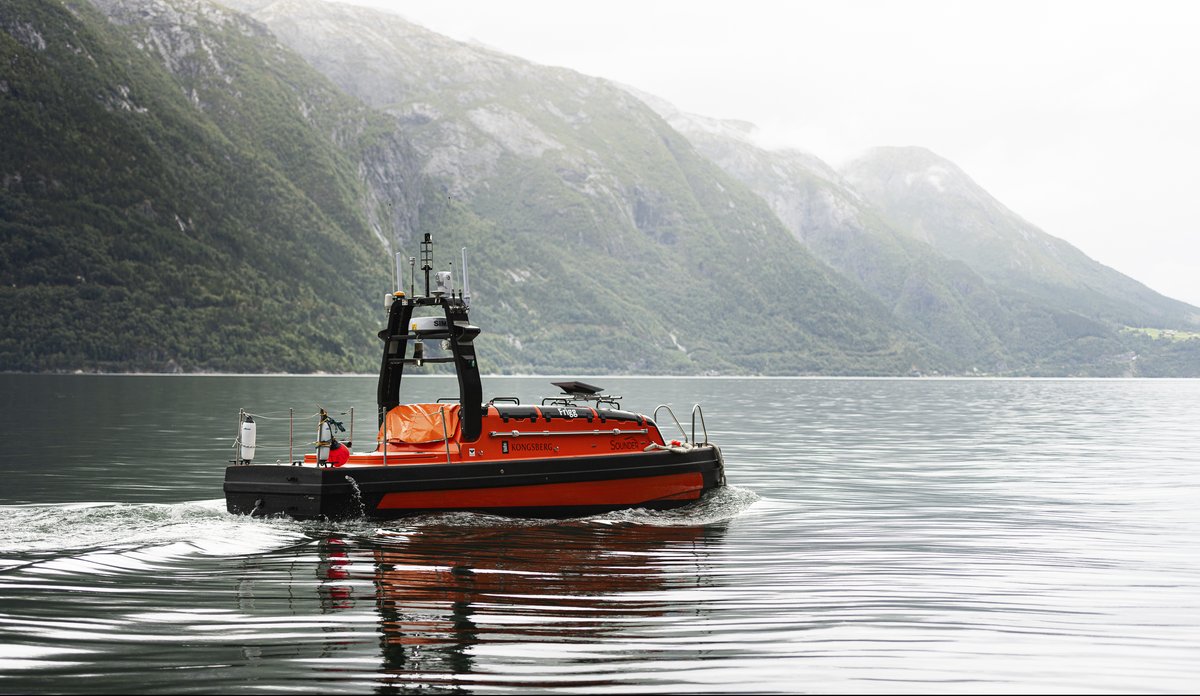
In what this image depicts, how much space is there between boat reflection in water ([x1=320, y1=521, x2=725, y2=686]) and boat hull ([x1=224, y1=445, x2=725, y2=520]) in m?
0.73

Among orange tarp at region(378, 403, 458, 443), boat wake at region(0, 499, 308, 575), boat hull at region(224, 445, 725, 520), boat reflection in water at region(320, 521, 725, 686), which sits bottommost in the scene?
boat reflection in water at region(320, 521, 725, 686)

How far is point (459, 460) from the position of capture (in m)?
20.4

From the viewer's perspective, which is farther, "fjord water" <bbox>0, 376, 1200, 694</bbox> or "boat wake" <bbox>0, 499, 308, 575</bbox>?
"boat wake" <bbox>0, 499, 308, 575</bbox>

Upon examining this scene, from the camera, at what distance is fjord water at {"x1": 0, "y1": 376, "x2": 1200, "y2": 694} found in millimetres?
9938

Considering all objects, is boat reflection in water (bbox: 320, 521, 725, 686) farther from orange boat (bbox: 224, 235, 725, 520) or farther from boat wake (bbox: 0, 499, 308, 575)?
boat wake (bbox: 0, 499, 308, 575)

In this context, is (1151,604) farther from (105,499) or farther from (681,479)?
(105,499)

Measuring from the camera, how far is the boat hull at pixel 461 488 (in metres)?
19.2

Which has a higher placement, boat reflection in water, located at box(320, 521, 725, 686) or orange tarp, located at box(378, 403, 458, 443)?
orange tarp, located at box(378, 403, 458, 443)

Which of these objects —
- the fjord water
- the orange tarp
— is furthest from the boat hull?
the orange tarp

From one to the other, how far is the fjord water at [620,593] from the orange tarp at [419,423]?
6.02ft

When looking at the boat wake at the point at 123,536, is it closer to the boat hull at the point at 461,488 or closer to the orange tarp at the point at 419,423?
the boat hull at the point at 461,488

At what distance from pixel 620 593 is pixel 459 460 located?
7080 mm

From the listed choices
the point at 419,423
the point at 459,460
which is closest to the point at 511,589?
the point at 459,460

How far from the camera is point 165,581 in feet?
46.5
